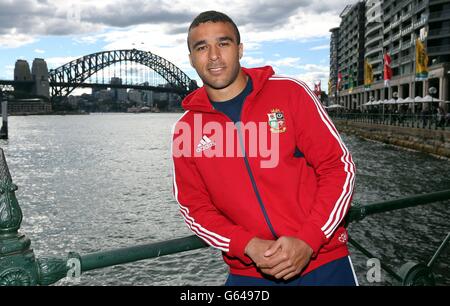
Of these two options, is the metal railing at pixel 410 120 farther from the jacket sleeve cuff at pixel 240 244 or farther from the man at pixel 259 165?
the jacket sleeve cuff at pixel 240 244

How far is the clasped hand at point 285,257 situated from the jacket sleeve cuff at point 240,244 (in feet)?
0.41

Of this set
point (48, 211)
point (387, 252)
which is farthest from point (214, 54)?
point (48, 211)

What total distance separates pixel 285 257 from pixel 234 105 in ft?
2.90

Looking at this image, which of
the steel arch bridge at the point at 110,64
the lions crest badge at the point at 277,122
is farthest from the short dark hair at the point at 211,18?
the steel arch bridge at the point at 110,64

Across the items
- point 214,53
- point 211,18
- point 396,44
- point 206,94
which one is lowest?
point 206,94

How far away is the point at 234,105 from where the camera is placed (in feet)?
8.32

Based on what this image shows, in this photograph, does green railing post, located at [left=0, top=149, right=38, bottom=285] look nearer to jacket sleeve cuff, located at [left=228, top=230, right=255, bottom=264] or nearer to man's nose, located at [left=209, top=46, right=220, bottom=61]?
jacket sleeve cuff, located at [left=228, top=230, right=255, bottom=264]

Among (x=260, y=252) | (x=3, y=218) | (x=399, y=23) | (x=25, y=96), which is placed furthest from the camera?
(x=25, y=96)

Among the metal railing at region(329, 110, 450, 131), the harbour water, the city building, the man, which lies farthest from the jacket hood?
the city building

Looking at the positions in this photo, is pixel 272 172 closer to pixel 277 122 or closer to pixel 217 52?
pixel 277 122

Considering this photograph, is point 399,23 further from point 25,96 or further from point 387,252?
point 25,96

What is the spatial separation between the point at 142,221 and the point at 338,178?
558 inches

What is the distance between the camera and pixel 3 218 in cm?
197

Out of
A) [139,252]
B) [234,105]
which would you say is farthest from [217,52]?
[139,252]
